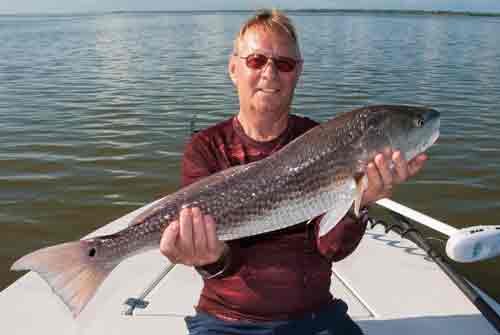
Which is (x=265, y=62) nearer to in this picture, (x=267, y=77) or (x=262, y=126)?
(x=267, y=77)

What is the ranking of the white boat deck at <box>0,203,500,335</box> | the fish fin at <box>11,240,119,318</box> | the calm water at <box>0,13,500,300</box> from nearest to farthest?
the fish fin at <box>11,240,119,318</box> → the white boat deck at <box>0,203,500,335</box> → the calm water at <box>0,13,500,300</box>

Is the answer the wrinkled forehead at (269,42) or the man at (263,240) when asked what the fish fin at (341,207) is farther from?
the wrinkled forehead at (269,42)

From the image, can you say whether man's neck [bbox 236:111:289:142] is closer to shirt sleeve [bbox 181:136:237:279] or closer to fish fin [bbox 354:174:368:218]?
shirt sleeve [bbox 181:136:237:279]

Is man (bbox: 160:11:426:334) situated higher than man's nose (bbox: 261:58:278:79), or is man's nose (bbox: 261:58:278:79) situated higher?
man's nose (bbox: 261:58:278:79)

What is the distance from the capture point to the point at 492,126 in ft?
48.9

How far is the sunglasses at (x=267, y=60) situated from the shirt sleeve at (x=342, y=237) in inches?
46.6

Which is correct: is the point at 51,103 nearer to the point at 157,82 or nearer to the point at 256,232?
the point at 157,82

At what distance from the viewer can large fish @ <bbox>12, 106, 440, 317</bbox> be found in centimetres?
324

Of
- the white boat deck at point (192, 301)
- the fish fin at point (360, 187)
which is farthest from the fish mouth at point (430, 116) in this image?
the white boat deck at point (192, 301)

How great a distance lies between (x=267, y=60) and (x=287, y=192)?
40.1 inches

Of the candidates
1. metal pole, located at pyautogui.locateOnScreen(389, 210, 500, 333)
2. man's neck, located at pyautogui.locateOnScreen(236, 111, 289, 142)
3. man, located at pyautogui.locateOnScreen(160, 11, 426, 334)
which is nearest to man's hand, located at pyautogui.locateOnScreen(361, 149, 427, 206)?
man, located at pyautogui.locateOnScreen(160, 11, 426, 334)

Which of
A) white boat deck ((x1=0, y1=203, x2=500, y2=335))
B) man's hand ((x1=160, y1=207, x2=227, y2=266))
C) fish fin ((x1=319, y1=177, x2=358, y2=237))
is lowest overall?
white boat deck ((x1=0, y1=203, x2=500, y2=335))

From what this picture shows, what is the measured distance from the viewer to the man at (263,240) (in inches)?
127

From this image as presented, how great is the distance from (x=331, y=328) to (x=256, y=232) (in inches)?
34.3
